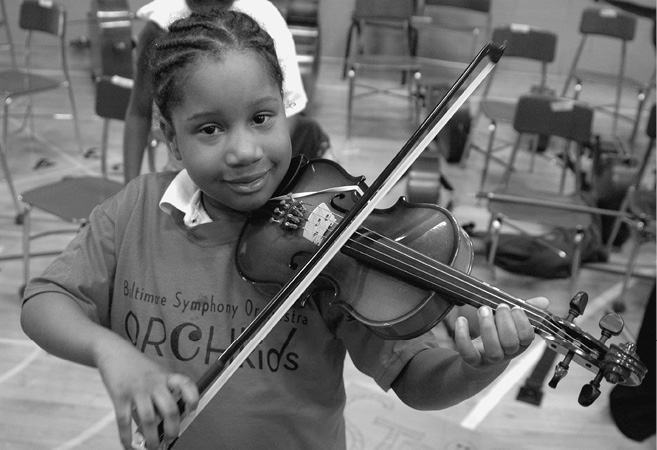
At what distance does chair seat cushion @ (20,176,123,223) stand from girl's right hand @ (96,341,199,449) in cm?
168

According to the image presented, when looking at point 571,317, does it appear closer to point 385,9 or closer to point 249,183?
point 249,183

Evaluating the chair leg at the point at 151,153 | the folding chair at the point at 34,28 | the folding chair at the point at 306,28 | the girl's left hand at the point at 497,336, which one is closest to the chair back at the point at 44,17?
the folding chair at the point at 34,28

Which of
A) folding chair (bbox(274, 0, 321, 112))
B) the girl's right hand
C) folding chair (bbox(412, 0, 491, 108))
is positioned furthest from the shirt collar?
folding chair (bbox(412, 0, 491, 108))

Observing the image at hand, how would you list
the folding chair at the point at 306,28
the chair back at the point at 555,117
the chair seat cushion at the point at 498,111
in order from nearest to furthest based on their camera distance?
the chair back at the point at 555,117
the chair seat cushion at the point at 498,111
the folding chair at the point at 306,28

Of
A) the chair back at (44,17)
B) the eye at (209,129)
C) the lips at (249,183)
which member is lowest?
the lips at (249,183)

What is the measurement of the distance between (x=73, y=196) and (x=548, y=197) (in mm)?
1878

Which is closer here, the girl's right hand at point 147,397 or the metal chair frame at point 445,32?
the girl's right hand at point 147,397

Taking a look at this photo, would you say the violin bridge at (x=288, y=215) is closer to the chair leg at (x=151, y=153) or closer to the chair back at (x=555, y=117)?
the chair leg at (x=151, y=153)

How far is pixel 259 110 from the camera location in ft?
2.50

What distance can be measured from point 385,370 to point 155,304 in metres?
0.31

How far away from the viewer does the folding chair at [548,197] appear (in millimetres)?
2604

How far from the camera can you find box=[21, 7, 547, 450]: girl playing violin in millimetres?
756

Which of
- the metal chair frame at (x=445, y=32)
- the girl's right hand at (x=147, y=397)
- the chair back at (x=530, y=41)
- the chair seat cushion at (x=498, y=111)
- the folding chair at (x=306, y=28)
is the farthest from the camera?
the metal chair frame at (x=445, y=32)

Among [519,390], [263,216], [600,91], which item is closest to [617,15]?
[600,91]
